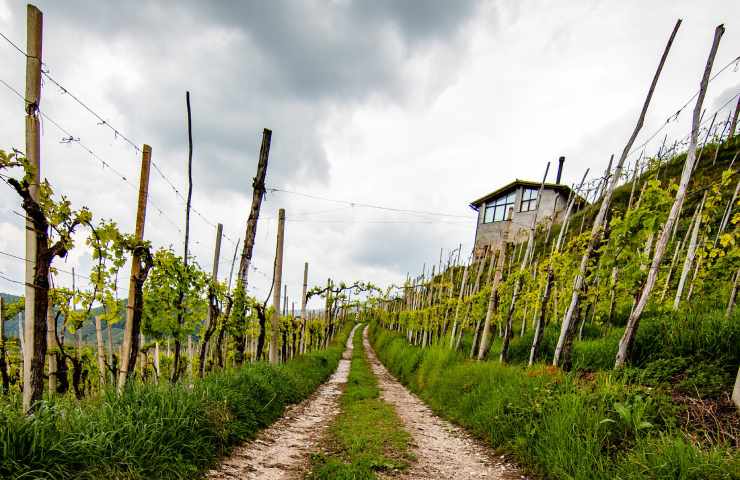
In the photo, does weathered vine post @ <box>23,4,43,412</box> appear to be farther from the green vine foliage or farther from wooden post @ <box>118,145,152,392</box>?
the green vine foliage

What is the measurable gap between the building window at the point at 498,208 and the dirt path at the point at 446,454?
85.8 feet

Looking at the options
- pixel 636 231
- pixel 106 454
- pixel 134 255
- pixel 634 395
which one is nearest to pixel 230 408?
pixel 106 454

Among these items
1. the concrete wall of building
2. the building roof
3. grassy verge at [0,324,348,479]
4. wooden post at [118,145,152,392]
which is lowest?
grassy verge at [0,324,348,479]

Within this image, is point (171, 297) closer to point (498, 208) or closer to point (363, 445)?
point (363, 445)

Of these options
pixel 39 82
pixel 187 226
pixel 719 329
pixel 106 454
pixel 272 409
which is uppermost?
pixel 39 82

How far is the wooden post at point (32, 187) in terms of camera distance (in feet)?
12.1

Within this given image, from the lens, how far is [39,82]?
12.5 ft

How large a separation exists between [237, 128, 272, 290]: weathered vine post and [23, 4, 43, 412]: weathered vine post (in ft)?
19.2

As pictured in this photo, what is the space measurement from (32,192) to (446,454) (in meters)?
6.65

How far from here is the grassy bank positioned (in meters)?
3.17

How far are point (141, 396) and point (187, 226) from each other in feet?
12.2

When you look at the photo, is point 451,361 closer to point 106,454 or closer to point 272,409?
point 272,409

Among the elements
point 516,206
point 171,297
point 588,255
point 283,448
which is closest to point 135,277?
point 171,297

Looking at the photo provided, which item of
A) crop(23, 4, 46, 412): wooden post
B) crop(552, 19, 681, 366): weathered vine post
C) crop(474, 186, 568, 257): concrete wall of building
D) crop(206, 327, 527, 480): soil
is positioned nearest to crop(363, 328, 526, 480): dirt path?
crop(206, 327, 527, 480): soil
